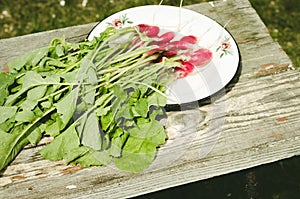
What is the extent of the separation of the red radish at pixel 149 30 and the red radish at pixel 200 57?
0.43 feet

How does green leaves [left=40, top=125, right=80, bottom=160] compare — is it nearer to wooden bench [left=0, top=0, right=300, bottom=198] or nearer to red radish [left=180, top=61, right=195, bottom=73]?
wooden bench [left=0, top=0, right=300, bottom=198]

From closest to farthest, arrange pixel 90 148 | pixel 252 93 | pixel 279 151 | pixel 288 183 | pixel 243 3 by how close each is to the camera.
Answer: pixel 90 148 < pixel 279 151 < pixel 252 93 < pixel 243 3 < pixel 288 183

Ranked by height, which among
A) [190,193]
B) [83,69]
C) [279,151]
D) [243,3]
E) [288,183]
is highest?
[83,69]

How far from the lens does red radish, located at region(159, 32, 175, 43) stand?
1.44m

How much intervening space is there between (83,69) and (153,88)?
169 millimetres

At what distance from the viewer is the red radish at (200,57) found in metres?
1.40

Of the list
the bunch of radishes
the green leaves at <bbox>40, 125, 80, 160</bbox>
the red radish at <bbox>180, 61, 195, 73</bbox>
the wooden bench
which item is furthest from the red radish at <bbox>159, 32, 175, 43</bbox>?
the green leaves at <bbox>40, 125, 80, 160</bbox>

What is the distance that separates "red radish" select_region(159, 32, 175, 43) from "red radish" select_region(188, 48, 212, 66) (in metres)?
0.08

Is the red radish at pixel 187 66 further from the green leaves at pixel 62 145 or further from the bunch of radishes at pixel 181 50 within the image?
the green leaves at pixel 62 145

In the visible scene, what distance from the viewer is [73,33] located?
157 centimetres

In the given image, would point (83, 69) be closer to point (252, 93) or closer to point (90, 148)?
point (90, 148)

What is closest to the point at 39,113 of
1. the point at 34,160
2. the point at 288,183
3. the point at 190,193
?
the point at 34,160

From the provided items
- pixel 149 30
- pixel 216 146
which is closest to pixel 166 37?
pixel 149 30

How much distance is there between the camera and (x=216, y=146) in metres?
1.27
